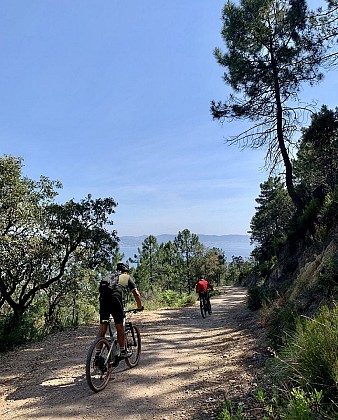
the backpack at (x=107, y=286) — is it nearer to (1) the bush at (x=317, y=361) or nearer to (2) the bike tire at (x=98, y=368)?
(2) the bike tire at (x=98, y=368)

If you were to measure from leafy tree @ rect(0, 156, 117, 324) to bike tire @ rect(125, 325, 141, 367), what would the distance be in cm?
707

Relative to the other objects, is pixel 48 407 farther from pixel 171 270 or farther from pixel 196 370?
pixel 171 270

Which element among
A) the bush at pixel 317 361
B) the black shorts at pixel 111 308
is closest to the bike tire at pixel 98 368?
the black shorts at pixel 111 308

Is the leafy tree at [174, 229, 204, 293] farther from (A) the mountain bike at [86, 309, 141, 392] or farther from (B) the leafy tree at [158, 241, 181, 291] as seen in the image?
(A) the mountain bike at [86, 309, 141, 392]

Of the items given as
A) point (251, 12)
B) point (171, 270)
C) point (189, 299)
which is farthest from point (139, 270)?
point (251, 12)

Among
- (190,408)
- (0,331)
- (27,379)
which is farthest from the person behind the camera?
(0,331)

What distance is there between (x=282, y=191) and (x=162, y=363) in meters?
39.9

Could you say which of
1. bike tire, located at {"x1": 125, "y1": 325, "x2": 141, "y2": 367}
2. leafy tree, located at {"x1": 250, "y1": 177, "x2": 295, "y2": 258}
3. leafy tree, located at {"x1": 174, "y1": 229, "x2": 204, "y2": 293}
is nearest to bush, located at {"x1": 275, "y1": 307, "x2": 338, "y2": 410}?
bike tire, located at {"x1": 125, "y1": 325, "x2": 141, "y2": 367}

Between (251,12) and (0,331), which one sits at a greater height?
(251,12)

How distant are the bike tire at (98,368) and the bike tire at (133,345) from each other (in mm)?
804

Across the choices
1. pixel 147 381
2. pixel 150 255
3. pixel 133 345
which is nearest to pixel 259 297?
pixel 133 345

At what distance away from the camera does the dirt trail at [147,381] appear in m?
4.30

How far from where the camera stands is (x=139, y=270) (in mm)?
43312

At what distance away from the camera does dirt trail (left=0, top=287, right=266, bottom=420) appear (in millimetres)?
4301
